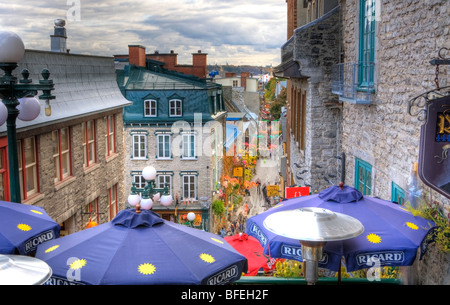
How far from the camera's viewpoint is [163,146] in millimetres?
26000

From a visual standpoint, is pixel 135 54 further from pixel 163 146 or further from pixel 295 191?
pixel 295 191

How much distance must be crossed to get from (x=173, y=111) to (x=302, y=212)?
831 inches

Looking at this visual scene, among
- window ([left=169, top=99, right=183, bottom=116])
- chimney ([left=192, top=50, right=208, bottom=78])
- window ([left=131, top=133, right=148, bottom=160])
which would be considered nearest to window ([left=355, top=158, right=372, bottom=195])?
window ([left=169, top=99, right=183, bottom=116])

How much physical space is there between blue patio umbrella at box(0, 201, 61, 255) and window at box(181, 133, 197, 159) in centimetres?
1918

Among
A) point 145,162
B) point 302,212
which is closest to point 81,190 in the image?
point 302,212

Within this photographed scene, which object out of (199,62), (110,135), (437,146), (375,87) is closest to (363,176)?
(375,87)

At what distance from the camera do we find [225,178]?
32.2 metres

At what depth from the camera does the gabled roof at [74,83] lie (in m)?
11.0

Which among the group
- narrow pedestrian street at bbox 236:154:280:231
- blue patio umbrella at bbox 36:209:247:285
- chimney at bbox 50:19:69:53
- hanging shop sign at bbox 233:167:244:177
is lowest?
narrow pedestrian street at bbox 236:154:280:231

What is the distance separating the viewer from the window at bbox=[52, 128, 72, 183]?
39.1 ft

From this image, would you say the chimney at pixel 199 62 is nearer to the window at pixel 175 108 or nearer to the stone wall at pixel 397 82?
the window at pixel 175 108

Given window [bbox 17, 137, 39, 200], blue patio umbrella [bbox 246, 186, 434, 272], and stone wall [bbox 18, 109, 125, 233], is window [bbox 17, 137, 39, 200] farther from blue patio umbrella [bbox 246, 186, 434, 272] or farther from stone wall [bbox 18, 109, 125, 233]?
blue patio umbrella [bbox 246, 186, 434, 272]

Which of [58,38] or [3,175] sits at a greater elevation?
[58,38]

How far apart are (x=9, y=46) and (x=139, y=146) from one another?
20.3 metres
